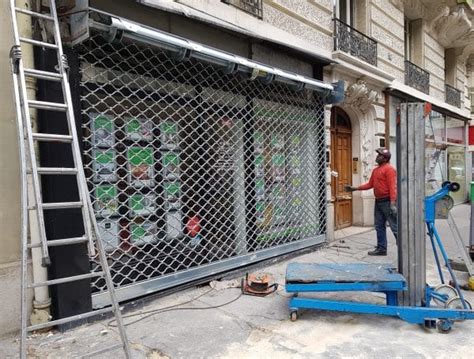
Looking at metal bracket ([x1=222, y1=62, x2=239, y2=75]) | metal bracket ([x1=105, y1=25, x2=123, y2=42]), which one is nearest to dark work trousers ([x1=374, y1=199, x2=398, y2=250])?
metal bracket ([x1=222, y1=62, x2=239, y2=75])

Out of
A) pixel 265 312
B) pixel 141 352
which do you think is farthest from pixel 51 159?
pixel 265 312

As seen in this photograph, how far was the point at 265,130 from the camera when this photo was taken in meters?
5.67

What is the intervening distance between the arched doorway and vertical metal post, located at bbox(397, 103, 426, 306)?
4468 millimetres

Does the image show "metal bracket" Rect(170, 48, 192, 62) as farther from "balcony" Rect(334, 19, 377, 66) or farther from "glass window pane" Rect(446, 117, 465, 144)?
"glass window pane" Rect(446, 117, 465, 144)

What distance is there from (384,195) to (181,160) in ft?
11.3

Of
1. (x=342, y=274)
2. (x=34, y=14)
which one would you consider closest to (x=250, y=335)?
(x=342, y=274)

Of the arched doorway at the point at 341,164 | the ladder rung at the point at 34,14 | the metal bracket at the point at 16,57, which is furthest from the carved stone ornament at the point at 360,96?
the metal bracket at the point at 16,57

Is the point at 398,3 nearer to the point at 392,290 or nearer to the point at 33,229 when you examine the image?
the point at 392,290

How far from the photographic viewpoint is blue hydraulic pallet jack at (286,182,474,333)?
3127 mm

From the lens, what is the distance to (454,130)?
13891mm

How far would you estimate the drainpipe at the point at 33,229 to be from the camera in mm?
3109

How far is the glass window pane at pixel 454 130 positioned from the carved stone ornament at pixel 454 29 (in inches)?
105

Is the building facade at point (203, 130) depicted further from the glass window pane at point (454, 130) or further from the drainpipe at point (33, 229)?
the glass window pane at point (454, 130)

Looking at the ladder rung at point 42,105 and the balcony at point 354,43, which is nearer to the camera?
the ladder rung at point 42,105
